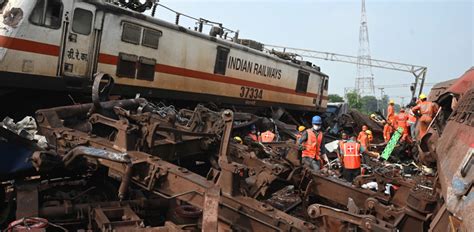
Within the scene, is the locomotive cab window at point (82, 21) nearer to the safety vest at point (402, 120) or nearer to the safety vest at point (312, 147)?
the safety vest at point (312, 147)

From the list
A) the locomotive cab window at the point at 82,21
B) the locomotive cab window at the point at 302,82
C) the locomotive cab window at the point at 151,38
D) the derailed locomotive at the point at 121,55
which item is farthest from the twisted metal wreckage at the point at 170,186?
the locomotive cab window at the point at 302,82

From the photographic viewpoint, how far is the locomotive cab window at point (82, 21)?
8.01 meters

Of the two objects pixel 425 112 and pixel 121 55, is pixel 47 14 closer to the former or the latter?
pixel 121 55

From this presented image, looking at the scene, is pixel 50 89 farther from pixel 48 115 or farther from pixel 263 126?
pixel 263 126

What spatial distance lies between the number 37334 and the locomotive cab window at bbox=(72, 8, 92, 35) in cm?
577

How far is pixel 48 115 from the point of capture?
4.69m

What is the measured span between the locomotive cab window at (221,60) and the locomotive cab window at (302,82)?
5.12 m

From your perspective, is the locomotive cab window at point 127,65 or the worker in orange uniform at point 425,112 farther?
the worker in orange uniform at point 425,112

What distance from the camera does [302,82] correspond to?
55.7 feet

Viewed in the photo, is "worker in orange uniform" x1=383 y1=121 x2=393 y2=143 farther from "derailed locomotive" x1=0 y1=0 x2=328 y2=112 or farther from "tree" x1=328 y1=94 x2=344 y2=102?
"tree" x1=328 y1=94 x2=344 y2=102

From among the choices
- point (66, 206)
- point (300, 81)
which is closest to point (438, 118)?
point (66, 206)

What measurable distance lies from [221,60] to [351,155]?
197 inches

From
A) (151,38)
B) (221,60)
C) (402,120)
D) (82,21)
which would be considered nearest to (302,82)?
(402,120)

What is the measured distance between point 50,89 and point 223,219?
542cm
